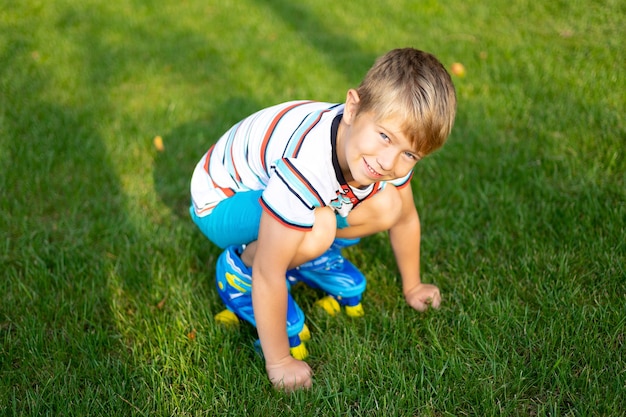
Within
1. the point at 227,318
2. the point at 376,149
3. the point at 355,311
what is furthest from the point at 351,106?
the point at 227,318

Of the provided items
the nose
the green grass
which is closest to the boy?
the nose

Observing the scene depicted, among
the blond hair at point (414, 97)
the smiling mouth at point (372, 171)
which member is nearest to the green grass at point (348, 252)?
the smiling mouth at point (372, 171)

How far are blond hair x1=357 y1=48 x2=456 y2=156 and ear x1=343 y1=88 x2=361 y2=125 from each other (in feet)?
0.04

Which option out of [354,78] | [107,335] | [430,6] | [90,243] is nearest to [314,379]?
[107,335]

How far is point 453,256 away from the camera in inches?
103

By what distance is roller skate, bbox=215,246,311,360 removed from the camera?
2.18m

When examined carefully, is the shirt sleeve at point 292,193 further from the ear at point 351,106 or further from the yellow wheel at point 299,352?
the yellow wheel at point 299,352

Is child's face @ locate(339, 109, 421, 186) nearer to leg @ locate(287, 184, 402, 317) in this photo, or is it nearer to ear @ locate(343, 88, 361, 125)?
ear @ locate(343, 88, 361, 125)

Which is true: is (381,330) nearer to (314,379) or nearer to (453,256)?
(314,379)

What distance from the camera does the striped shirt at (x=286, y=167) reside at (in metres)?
1.86

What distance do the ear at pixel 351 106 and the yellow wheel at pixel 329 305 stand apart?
0.83 m

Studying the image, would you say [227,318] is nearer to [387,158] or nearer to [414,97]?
[387,158]

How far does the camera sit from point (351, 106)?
1853mm

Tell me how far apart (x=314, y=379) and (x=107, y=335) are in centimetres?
78
